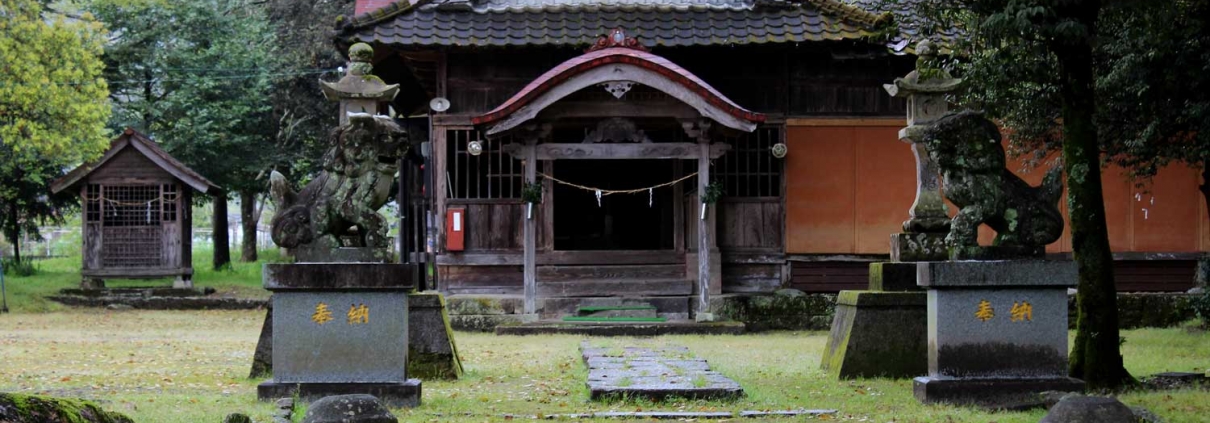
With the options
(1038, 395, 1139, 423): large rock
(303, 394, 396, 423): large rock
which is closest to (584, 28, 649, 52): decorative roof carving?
(303, 394, 396, 423): large rock

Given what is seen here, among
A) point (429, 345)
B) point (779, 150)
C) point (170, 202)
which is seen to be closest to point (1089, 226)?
point (429, 345)

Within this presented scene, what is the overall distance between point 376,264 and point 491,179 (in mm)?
11059

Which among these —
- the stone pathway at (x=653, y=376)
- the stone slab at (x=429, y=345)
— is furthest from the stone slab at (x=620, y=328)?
the stone slab at (x=429, y=345)

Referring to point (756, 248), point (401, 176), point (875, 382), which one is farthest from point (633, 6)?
point (875, 382)

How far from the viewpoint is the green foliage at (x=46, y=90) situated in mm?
25125

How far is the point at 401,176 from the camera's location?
84.0 feet

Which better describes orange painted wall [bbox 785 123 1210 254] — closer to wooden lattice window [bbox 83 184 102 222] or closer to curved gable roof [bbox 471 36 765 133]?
curved gable roof [bbox 471 36 765 133]

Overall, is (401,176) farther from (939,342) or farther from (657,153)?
(939,342)

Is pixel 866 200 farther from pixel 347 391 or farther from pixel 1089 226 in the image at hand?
pixel 347 391

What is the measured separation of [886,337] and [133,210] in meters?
20.3

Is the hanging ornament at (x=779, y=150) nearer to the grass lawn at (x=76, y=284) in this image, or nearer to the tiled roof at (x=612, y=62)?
the tiled roof at (x=612, y=62)

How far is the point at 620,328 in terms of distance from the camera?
62.1ft

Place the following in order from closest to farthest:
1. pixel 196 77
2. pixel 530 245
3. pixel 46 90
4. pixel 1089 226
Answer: pixel 1089 226
pixel 530 245
pixel 46 90
pixel 196 77

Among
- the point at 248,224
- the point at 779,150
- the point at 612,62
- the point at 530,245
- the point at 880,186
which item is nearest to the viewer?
the point at 612,62
